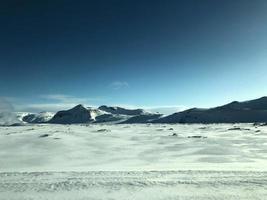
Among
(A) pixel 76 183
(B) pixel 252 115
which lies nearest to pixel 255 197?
(A) pixel 76 183

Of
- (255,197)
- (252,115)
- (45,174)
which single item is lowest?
(255,197)

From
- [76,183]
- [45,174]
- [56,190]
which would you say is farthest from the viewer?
[45,174]

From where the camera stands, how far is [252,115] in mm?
184000

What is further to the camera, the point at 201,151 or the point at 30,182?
the point at 201,151

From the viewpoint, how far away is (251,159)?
64.0 feet

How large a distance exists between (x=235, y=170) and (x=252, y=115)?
179348mm

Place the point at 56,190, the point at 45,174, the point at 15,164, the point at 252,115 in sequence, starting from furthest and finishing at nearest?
the point at 252,115 → the point at 15,164 → the point at 45,174 → the point at 56,190

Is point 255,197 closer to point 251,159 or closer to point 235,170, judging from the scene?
point 235,170

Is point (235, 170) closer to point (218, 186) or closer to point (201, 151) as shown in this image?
point (218, 186)

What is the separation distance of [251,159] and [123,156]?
731 centimetres

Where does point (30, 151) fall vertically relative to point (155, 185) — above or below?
above

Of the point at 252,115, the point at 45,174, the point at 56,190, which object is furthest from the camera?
the point at 252,115

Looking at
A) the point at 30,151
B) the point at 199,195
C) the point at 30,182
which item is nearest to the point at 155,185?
the point at 199,195

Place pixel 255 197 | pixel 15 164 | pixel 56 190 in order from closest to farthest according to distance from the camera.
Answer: pixel 255 197 → pixel 56 190 → pixel 15 164
